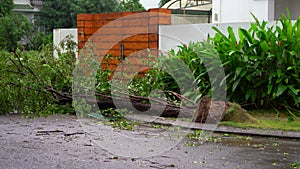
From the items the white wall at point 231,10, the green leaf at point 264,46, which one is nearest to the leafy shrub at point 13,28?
the white wall at point 231,10

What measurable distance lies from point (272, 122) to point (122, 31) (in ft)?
20.7

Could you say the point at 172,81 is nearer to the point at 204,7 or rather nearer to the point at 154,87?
the point at 154,87

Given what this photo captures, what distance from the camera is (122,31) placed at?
15.1 meters

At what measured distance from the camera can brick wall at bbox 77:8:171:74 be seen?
46.5 ft

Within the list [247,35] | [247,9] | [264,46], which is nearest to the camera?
[264,46]

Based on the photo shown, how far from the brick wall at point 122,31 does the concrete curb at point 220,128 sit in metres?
2.44

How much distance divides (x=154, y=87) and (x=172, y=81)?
0.59 m

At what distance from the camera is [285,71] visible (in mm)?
10633

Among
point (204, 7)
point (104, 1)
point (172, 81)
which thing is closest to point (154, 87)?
point (172, 81)

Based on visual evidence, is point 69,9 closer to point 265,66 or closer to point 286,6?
point 286,6

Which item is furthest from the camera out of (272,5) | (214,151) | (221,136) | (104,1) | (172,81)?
(104,1)

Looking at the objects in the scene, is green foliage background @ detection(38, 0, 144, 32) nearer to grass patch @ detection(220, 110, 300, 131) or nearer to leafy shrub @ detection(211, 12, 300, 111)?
leafy shrub @ detection(211, 12, 300, 111)

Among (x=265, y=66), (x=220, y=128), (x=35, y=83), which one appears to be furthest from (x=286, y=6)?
(x=35, y=83)

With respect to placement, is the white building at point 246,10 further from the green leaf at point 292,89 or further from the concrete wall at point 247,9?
the green leaf at point 292,89
